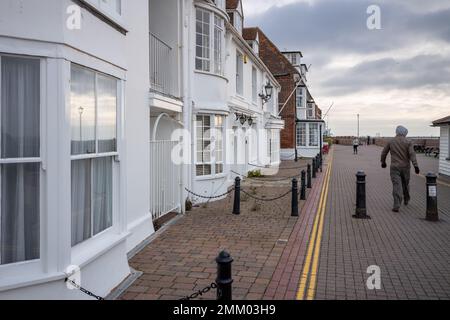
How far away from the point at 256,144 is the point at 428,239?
50.9 feet

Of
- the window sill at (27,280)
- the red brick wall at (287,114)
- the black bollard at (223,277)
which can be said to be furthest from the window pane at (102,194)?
the red brick wall at (287,114)

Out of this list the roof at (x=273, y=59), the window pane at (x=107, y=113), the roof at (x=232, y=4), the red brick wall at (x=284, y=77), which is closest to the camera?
the window pane at (x=107, y=113)

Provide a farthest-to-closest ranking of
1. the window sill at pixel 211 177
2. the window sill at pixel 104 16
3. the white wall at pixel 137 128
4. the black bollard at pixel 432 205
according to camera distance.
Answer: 1. the window sill at pixel 211 177
2. the black bollard at pixel 432 205
3. the white wall at pixel 137 128
4. the window sill at pixel 104 16

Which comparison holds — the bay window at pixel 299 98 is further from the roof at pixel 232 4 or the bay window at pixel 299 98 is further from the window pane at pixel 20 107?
the window pane at pixel 20 107

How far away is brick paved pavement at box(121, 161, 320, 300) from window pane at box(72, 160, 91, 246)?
3.27 feet

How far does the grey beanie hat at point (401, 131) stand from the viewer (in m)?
11.2

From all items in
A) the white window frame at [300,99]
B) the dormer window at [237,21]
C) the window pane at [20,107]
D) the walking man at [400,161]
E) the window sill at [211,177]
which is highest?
the dormer window at [237,21]

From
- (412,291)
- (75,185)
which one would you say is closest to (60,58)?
(75,185)

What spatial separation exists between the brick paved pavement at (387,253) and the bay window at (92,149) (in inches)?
121

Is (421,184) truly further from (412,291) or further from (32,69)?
(32,69)

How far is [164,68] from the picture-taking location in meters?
10.7

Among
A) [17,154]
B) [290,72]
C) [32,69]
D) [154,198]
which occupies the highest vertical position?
[290,72]

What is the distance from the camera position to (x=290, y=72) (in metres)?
34.9

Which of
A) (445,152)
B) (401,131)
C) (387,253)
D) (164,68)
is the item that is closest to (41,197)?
(387,253)
